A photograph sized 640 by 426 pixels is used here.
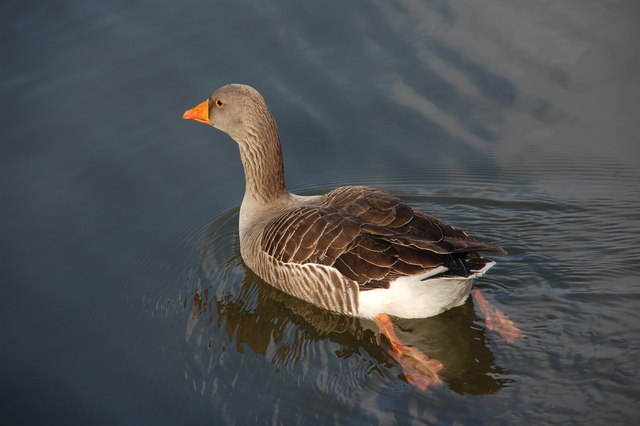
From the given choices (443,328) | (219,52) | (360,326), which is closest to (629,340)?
(443,328)

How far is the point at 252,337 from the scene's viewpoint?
6.21 m

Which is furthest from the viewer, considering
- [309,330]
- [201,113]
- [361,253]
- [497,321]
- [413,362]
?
[201,113]

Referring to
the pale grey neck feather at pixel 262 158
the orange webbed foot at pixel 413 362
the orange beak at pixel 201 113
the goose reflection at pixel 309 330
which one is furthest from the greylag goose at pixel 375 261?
the orange beak at pixel 201 113

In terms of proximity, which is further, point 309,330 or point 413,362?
point 309,330

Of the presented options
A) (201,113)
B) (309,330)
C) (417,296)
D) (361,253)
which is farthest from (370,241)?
(201,113)

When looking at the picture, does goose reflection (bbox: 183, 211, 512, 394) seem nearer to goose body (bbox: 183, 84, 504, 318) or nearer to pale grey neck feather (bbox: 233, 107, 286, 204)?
goose body (bbox: 183, 84, 504, 318)

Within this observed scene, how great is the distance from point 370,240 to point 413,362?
3.82ft

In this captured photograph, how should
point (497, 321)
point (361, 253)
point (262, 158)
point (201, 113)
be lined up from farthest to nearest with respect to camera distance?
1. point (201, 113)
2. point (262, 158)
3. point (361, 253)
4. point (497, 321)

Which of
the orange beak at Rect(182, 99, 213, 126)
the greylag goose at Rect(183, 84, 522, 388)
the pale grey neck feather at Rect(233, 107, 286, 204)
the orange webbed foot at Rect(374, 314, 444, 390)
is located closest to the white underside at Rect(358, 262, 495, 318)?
the greylag goose at Rect(183, 84, 522, 388)

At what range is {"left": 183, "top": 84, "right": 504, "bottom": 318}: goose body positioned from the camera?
19.1ft

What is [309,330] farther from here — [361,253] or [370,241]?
[370,241]

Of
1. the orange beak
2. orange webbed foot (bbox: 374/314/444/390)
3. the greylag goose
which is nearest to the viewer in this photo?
orange webbed foot (bbox: 374/314/444/390)

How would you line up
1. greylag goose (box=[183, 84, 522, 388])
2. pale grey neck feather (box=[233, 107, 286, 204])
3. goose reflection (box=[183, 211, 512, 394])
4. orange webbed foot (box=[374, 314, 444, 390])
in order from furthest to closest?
pale grey neck feather (box=[233, 107, 286, 204])
greylag goose (box=[183, 84, 522, 388])
goose reflection (box=[183, 211, 512, 394])
orange webbed foot (box=[374, 314, 444, 390])

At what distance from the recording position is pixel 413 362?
5625 mm
